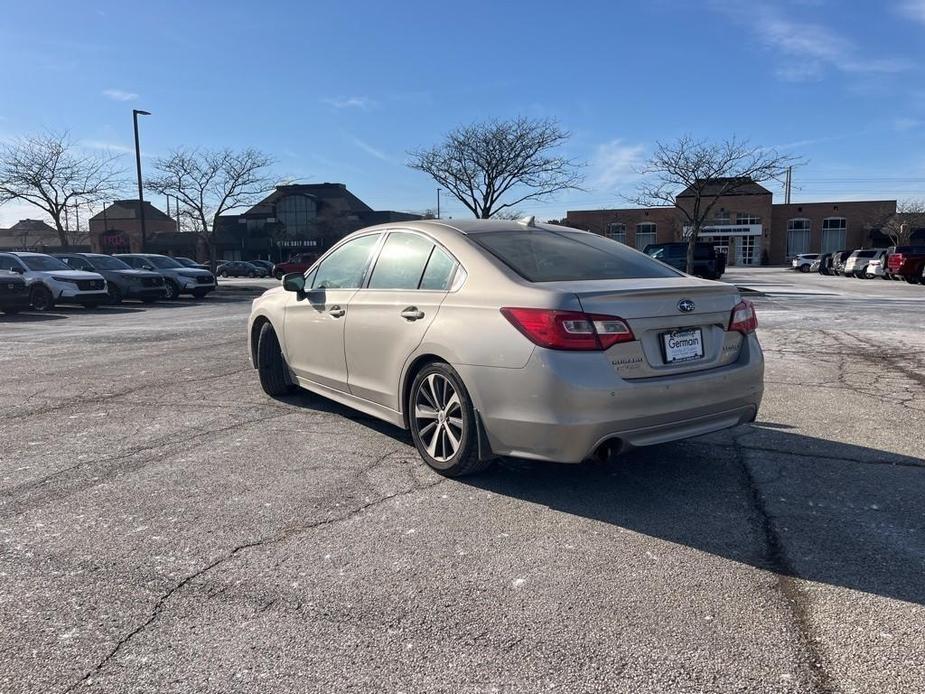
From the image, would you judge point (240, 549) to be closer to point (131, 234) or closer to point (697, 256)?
point (697, 256)

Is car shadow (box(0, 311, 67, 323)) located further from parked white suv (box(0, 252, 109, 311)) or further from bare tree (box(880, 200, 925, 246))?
bare tree (box(880, 200, 925, 246))

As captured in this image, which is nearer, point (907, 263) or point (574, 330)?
point (574, 330)

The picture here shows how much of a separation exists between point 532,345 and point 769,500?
160 centimetres

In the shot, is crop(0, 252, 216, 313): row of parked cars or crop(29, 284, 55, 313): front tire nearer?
crop(0, 252, 216, 313): row of parked cars

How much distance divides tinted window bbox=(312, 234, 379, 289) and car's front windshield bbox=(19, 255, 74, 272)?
15968 mm

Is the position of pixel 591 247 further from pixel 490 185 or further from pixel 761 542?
pixel 490 185

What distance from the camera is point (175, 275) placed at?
75.3ft

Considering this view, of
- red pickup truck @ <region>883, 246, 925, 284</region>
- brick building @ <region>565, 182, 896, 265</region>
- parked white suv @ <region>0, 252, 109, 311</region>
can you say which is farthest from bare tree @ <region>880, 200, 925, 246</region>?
parked white suv @ <region>0, 252, 109, 311</region>

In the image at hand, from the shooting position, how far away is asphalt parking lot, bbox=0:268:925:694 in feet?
7.64

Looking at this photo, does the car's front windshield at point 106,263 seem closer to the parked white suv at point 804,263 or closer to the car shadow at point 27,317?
the car shadow at point 27,317

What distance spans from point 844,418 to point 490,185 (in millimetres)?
31751

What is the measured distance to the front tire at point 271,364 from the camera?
249 inches

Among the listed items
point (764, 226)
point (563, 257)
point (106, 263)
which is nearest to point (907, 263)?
point (563, 257)

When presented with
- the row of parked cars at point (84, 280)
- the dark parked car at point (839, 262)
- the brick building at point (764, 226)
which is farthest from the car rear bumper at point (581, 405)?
the brick building at point (764, 226)
